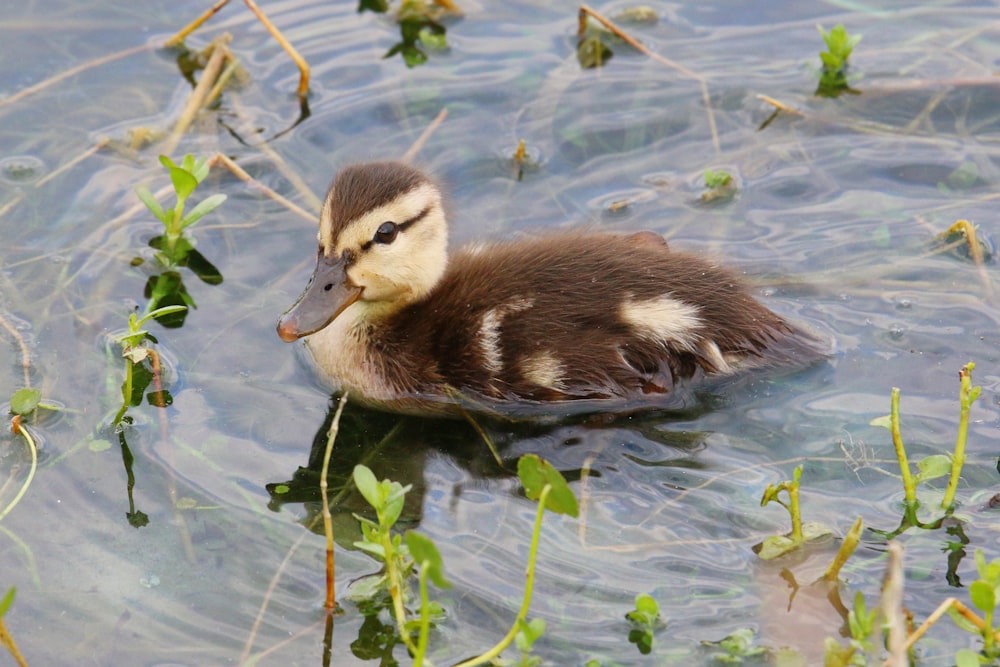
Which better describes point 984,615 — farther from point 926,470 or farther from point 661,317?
point 661,317

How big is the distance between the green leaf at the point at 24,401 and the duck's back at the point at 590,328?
1.06 m

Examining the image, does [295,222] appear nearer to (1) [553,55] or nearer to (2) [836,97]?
(1) [553,55]

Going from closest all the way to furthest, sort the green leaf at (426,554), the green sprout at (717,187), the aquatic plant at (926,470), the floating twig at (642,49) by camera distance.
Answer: the green leaf at (426,554)
the aquatic plant at (926,470)
the green sprout at (717,187)
the floating twig at (642,49)

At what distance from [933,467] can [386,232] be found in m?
1.74

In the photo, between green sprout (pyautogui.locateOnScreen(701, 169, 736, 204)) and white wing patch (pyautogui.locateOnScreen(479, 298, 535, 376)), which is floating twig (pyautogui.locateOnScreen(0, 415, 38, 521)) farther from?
green sprout (pyautogui.locateOnScreen(701, 169, 736, 204))

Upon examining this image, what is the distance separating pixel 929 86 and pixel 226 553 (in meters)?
3.48

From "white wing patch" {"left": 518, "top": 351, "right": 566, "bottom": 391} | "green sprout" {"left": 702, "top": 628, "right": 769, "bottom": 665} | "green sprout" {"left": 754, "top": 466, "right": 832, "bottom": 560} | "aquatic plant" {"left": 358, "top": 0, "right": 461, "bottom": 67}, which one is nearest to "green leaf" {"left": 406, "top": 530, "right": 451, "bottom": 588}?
"green sprout" {"left": 702, "top": 628, "right": 769, "bottom": 665}

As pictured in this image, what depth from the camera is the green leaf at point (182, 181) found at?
14.5 ft

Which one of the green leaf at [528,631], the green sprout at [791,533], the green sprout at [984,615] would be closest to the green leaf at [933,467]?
the green sprout at [791,533]

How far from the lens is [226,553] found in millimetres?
3496

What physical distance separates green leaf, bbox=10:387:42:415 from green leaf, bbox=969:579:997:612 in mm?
2606

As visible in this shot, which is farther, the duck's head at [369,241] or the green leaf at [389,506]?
the duck's head at [369,241]

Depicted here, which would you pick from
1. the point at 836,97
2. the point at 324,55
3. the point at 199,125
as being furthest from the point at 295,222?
the point at 836,97

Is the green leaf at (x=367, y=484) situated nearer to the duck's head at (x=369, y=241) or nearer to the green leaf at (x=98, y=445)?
the duck's head at (x=369, y=241)
